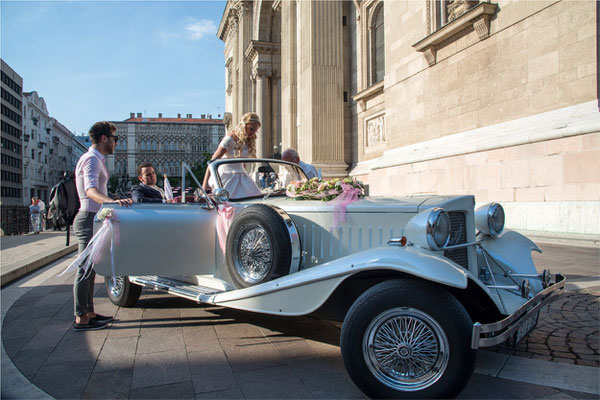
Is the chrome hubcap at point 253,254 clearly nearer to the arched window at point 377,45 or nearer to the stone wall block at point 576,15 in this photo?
the stone wall block at point 576,15

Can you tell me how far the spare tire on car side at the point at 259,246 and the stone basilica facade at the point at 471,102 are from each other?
5.98 m

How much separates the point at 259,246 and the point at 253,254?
0.37ft

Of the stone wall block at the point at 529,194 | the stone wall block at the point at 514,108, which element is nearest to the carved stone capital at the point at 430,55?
the stone wall block at the point at 514,108

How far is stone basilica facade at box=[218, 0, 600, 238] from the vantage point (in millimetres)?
6918

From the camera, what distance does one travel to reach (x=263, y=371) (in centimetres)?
275

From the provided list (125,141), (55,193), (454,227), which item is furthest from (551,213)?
(125,141)

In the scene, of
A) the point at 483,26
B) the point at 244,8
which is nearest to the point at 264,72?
the point at 244,8

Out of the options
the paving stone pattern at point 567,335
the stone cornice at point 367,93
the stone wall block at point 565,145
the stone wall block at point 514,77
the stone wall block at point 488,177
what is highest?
the stone cornice at point 367,93

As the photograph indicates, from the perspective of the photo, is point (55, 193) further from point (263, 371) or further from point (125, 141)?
point (125, 141)

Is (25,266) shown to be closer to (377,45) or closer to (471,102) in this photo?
(471,102)

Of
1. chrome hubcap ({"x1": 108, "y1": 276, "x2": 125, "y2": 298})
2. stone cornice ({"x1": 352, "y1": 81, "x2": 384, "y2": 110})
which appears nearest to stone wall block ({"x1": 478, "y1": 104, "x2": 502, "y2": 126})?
stone cornice ({"x1": 352, "y1": 81, "x2": 384, "y2": 110})

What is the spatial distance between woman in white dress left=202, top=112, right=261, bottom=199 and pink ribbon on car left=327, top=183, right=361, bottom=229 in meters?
1.22

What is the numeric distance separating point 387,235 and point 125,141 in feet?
331

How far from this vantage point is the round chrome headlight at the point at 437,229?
2.54 metres
